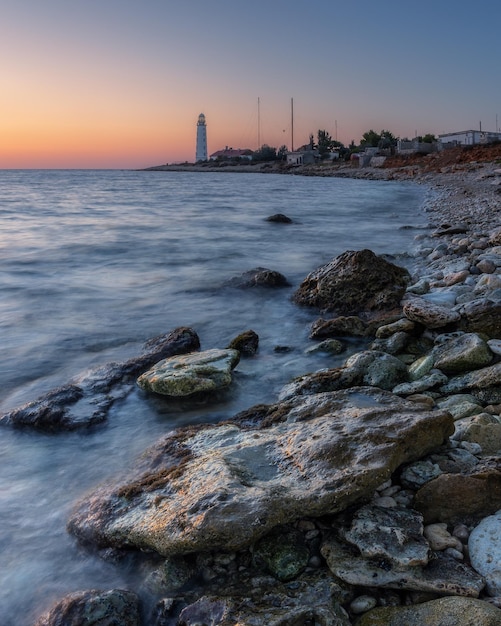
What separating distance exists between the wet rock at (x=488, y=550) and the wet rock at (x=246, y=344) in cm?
345

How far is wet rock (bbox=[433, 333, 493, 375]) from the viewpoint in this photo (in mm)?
4047

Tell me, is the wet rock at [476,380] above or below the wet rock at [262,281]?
below

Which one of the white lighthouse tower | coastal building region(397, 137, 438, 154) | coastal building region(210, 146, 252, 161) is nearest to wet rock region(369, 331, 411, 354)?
coastal building region(397, 137, 438, 154)

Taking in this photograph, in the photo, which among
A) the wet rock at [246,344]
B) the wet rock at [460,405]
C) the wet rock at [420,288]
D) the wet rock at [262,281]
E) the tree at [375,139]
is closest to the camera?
the wet rock at [460,405]

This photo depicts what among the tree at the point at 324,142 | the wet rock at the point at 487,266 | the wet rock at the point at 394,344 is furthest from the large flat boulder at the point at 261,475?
the tree at the point at 324,142

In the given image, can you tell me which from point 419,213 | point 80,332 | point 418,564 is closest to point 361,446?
point 418,564

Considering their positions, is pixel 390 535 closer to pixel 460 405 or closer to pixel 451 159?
pixel 460 405

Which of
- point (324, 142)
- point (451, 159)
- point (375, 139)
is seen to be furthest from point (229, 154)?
point (451, 159)

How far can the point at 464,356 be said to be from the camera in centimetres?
408

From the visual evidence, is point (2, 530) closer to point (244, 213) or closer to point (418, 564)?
point (418, 564)

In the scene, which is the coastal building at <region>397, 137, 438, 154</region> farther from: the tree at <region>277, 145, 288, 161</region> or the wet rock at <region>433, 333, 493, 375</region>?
the wet rock at <region>433, 333, 493, 375</region>

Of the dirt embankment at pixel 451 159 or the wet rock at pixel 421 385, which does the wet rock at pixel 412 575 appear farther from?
the dirt embankment at pixel 451 159

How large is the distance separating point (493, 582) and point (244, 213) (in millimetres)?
21666

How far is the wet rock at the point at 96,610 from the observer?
88.1 inches
